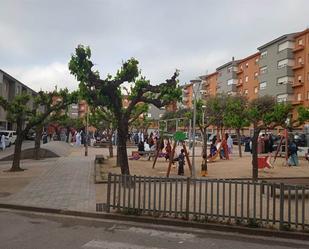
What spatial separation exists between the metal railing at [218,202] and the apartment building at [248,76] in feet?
216

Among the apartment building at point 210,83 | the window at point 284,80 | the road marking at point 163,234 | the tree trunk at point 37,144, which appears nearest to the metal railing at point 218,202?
the road marking at point 163,234

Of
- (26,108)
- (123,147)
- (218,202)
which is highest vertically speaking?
(26,108)

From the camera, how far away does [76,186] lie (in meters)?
14.9

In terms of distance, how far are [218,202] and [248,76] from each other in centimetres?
7450

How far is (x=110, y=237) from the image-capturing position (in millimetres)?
8195

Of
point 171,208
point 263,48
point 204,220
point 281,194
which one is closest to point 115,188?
point 171,208

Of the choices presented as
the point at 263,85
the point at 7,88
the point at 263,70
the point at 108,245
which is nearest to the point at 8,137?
the point at 7,88

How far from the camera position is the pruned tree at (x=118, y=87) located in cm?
1507

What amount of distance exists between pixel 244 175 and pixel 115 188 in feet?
31.6

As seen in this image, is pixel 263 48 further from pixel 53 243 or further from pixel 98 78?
pixel 53 243

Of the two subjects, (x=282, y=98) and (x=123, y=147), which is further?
(x=282, y=98)

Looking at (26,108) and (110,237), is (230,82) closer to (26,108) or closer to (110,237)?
(26,108)

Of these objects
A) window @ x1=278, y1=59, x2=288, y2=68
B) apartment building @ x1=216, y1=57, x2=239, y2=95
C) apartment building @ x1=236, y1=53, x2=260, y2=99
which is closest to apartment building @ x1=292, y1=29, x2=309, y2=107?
window @ x1=278, y1=59, x2=288, y2=68

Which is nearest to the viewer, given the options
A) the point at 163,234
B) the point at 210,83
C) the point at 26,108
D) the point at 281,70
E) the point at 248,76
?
the point at 163,234
